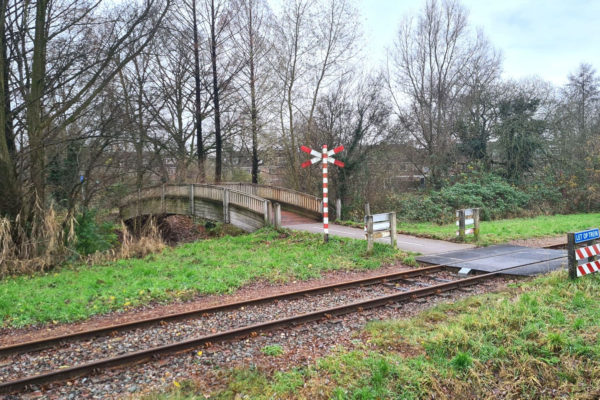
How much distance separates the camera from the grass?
13.8 ft

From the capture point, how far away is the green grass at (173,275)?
24.6 ft

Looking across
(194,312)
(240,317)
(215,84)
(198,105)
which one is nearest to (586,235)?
(240,317)

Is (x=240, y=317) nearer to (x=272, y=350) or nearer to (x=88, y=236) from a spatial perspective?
(x=272, y=350)

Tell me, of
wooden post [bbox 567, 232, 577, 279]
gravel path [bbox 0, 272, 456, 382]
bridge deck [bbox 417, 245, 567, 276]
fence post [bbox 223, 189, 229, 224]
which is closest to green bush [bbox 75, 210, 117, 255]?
fence post [bbox 223, 189, 229, 224]

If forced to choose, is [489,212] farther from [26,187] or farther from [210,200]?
[26,187]

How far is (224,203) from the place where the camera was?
1838 cm

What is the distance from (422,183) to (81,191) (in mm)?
19875

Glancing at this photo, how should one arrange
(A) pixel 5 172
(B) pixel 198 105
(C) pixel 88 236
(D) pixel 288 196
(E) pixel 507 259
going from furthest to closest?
(B) pixel 198 105 → (D) pixel 288 196 → (C) pixel 88 236 → (A) pixel 5 172 → (E) pixel 507 259

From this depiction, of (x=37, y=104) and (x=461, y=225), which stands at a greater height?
(x=37, y=104)

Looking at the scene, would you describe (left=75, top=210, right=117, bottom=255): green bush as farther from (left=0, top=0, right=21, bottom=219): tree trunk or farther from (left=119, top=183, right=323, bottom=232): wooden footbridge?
(left=119, top=183, right=323, bottom=232): wooden footbridge

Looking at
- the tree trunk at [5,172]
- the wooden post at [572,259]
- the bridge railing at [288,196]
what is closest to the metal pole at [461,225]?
the wooden post at [572,259]

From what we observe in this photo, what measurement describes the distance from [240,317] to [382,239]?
26.1 ft

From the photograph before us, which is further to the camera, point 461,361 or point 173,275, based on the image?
point 173,275

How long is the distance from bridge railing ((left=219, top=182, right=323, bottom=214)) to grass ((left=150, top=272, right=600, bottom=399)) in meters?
13.7
